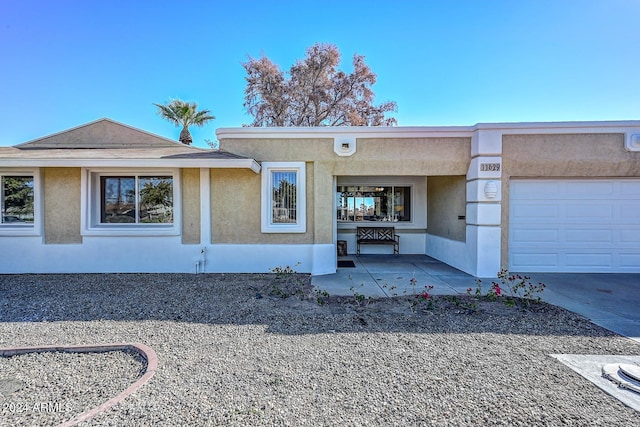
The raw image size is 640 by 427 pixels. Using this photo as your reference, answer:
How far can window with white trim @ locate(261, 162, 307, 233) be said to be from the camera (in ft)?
25.8

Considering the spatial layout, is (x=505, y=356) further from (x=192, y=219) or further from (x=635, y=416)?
(x=192, y=219)

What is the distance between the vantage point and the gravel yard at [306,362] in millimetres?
2520

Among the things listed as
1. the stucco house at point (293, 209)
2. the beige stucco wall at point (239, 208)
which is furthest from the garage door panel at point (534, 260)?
the beige stucco wall at point (239, 208)

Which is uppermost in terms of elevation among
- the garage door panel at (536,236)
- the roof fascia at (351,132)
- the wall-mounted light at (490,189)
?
the roof fascia at (351,132)

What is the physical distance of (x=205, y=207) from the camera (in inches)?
308

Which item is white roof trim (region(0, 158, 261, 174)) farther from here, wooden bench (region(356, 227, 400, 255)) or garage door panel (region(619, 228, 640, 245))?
garage door panel (region(619, 228, 640, 245))

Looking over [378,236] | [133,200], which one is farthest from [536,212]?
[133,200]

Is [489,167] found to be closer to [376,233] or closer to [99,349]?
[376,233]

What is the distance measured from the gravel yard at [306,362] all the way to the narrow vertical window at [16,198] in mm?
3453

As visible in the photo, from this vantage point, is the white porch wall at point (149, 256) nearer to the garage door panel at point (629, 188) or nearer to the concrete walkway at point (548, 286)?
the concrete walkway at point (548, 286)

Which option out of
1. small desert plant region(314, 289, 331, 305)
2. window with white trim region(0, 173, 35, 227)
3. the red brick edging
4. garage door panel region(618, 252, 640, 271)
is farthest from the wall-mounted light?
window with white trim region(0, 173, 35, 227)

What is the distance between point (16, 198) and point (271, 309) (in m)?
8.31

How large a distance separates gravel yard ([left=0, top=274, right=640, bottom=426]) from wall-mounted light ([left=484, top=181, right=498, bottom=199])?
3.11 m

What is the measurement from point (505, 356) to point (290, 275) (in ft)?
17.1
